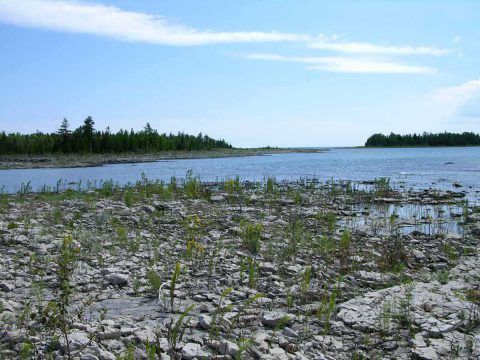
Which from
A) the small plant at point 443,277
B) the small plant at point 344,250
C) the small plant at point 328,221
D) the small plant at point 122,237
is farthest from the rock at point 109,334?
the small plant at point 328,221

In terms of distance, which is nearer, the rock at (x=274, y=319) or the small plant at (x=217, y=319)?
the small plant at (x=217, y=319)

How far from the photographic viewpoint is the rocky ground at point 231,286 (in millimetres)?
6517

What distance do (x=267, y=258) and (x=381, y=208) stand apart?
1112 centimetres

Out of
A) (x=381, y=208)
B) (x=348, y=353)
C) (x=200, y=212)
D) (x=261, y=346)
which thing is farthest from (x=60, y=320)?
(x=381, y=208)

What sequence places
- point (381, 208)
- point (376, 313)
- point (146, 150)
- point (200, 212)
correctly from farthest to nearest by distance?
point (146, 150), point (381, 208), point (200, 212), point (376, 313)

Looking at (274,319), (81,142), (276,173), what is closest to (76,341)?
(274,319)

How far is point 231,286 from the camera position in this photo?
358 inches

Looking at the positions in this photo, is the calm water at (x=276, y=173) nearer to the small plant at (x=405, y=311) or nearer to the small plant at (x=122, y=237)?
the small plant at (x=122, y=237)


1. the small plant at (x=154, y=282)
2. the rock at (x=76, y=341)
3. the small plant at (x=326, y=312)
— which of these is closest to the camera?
the rock at (x=76, y=341)

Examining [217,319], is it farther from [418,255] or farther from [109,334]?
[418,255]

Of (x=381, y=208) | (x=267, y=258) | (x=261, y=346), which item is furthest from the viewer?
(x=381, y=208)

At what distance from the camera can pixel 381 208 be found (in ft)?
68.4

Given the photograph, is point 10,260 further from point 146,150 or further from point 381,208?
point 146,150

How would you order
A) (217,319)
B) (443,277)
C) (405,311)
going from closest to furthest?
(217,319)
(405,311)
(443,277)
